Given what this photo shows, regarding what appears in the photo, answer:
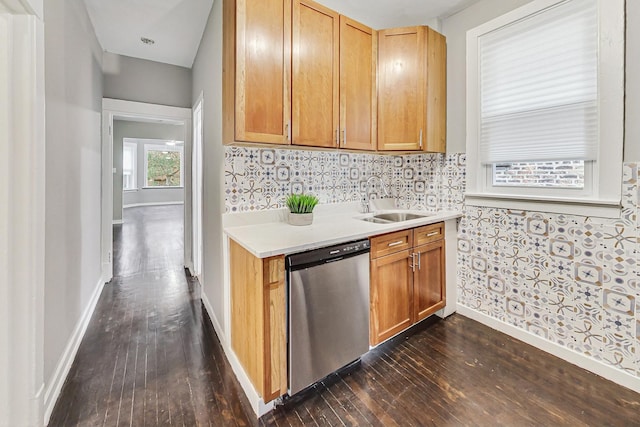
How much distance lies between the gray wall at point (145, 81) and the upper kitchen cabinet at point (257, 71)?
2.00 metres

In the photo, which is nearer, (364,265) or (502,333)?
(364,265)

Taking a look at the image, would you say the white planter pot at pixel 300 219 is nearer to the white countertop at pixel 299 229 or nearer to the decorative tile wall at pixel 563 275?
the white countertop at pixel 299 229

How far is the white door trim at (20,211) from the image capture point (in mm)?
1311

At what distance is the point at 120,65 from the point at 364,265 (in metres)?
3.55

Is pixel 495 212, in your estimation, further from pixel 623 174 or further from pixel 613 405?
pixel 613 405

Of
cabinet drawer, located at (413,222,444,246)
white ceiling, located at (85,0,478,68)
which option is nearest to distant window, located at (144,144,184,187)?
white ceiling, located at (85,0,478,68)

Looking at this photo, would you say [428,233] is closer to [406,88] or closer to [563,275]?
[563,275]

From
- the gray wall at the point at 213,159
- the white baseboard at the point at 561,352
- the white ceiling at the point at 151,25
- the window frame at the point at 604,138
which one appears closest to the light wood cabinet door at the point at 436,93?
the window frame at the point at 604,138

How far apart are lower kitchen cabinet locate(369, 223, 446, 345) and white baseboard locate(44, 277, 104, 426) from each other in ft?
6.02

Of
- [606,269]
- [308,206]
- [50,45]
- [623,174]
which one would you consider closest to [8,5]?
[50,45]

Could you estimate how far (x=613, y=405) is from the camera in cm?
160

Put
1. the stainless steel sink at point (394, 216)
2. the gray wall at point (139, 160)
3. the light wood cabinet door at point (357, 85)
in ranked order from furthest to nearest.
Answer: the gray wall at point (139, 160) < the stainless steel sink at point (394, 216) < the light wood cabinet door at point (357, 85)

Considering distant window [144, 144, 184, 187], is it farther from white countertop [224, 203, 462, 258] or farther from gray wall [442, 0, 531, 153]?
gray wall [442, 0, 531, 153]

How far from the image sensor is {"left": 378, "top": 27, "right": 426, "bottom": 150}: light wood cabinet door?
2453mm
